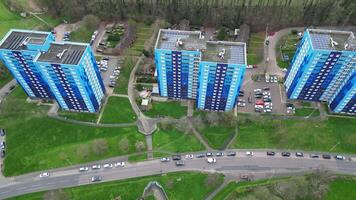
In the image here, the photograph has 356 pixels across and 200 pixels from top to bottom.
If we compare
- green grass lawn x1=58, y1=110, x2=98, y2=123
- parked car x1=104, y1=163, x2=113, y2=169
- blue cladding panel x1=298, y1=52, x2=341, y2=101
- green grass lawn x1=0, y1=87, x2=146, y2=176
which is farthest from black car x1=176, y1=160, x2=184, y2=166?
blue cladding panel x1=298, y1=52, x2=341, y2=101

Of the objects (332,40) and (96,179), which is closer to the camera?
(96,179)

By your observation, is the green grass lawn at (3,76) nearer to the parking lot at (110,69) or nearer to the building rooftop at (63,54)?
the parking lot at (110,69)

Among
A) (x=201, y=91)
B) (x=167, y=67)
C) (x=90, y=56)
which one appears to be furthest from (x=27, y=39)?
(x=201, y=91)

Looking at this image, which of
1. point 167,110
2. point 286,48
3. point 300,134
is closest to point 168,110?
point 167,110

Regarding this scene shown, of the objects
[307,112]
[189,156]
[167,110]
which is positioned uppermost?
[307,112]

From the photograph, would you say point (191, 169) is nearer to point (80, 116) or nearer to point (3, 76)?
point (80, 116)

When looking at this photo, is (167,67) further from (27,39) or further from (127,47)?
(27,39)
